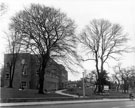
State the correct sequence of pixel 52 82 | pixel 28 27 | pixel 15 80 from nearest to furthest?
pixel 28 27 → pixel 15 80 → pixel 52 82

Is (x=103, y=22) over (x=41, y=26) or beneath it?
over

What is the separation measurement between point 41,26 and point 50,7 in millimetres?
3242

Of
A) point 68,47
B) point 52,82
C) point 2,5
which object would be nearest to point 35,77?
point 52,82

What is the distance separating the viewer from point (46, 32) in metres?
37.7

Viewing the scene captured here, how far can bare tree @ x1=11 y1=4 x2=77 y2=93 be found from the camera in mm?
35906

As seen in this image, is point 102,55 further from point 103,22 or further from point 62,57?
point 62,57

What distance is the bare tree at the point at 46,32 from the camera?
1414 inches

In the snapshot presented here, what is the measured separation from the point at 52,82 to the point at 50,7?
4254 cm

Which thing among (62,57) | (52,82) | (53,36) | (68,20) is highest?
(68,20)

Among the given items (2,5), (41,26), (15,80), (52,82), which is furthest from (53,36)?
(52,82)

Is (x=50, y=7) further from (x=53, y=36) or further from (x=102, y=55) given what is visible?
(x=102, y=55)

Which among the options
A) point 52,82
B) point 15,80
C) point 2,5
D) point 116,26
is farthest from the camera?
point 52,82

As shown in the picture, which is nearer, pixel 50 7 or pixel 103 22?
pixel 50 7

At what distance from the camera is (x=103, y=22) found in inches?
2034
